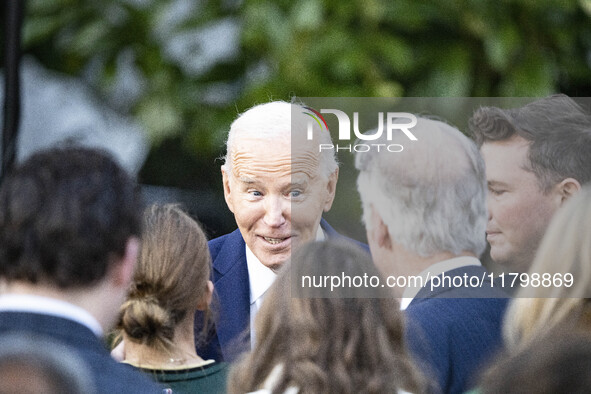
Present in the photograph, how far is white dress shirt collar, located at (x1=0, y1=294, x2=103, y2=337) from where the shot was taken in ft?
3.93

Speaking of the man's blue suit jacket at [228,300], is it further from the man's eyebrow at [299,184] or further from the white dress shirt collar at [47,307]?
the white dress shirt collar at [47,307]

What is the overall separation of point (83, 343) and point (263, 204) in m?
0.58

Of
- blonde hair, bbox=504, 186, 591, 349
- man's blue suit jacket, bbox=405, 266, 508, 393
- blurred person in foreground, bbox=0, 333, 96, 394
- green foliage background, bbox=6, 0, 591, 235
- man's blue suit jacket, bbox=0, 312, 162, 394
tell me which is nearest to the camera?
blurred person in foreground, bbox=0, 333, 96, 394

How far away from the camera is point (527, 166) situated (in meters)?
1.67

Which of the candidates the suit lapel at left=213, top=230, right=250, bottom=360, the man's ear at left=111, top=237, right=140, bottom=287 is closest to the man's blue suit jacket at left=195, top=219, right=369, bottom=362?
the suit lapel at left=213, top=230, right=250, bottom=360

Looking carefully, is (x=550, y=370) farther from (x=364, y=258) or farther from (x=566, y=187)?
(x=566, y=187)

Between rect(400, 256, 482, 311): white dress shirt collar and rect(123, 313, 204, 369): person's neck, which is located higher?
rect(400, 256, 482, 311): white dress shirt collar

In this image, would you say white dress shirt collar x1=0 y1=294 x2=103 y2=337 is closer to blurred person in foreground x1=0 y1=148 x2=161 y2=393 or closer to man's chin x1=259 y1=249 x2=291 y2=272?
blurred person in foreground x1=0 y1=148 x2=161 y2=393

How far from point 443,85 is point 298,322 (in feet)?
5.34

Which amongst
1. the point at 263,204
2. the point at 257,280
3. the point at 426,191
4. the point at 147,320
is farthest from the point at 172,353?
the point at 426,191

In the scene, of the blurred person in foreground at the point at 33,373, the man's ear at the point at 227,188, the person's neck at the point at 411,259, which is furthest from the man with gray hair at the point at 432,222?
the blurred person in foreground at the point at 33,373

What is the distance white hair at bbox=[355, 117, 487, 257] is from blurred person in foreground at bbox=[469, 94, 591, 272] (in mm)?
41

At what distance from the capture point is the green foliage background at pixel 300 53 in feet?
9.84

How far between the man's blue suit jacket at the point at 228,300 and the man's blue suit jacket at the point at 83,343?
0.50m
